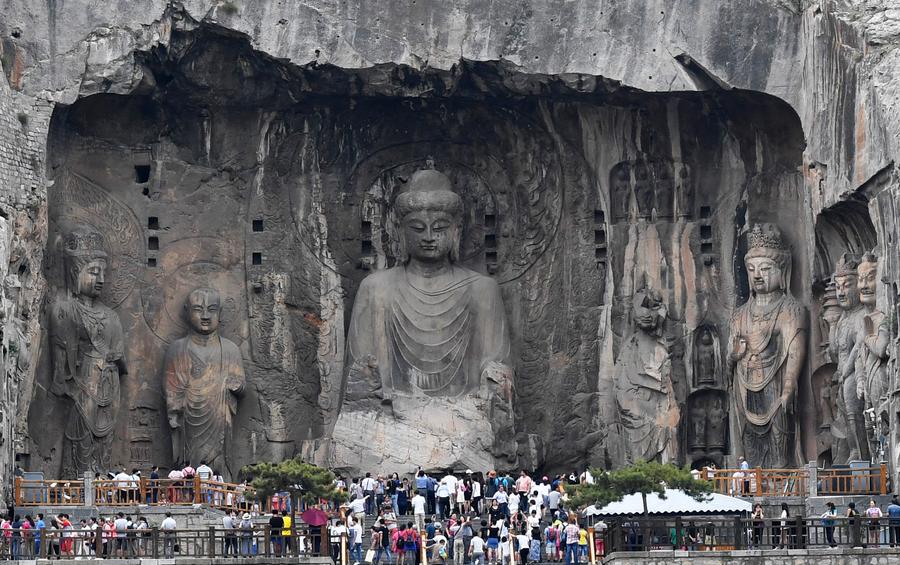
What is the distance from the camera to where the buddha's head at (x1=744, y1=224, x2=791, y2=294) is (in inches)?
2076

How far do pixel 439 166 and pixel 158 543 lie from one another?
529 inches

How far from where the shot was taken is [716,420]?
177 ft

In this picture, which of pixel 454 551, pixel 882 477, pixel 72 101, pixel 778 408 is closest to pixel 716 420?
pixel 778 408

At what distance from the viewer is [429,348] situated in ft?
178

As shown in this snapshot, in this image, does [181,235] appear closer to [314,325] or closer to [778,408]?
[314,325]

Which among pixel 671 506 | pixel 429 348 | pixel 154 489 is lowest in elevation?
pixel 671 506

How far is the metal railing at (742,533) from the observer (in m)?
44.4

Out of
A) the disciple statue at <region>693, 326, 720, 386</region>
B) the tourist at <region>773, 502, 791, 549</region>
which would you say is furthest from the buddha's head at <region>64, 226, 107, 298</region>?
the tourist at <region>773, 502, 791, 549</region>

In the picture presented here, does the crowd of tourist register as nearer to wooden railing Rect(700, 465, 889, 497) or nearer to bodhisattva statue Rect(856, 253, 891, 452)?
wooden railing Rect(700, 465, 889, 497)

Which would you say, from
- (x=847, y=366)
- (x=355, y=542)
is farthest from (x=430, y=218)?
(x=355, y=542)

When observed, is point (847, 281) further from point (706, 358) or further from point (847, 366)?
point (706, 358)

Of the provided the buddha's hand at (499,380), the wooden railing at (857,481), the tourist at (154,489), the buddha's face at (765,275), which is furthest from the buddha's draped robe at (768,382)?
the tourist at (154,489)

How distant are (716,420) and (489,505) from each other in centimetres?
600

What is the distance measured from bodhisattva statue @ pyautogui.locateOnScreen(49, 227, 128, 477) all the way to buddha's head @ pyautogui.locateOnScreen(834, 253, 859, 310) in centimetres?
1251
